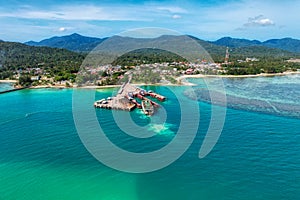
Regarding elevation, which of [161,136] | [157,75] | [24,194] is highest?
[157,75]

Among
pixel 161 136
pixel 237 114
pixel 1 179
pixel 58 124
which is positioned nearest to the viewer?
pixel 1 179

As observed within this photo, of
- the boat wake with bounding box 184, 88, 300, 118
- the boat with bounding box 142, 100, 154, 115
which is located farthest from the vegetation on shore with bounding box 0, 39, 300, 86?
the boat with bounding box 142, 100, 154, 115

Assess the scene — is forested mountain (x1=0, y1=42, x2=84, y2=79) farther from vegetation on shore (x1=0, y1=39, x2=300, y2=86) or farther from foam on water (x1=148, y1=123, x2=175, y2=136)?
foam on water (x1=148, y1=123, x2=175, y2=136)

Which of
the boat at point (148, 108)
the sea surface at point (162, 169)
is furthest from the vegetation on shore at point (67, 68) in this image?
the sea surface at point (162, 169)

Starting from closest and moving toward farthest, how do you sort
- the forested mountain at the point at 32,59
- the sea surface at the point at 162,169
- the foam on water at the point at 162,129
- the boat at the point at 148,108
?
the sea surface at the point at 162,169
the foam on water at the point at 162,129
the boat at the point at 148,108
the forested mountain at the point at 32,59

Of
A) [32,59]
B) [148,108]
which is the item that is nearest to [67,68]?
[32,59]

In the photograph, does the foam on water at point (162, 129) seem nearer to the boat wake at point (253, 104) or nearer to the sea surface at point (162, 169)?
the sea surface at point (162, 169)

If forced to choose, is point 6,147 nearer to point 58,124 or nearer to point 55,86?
point 58,124

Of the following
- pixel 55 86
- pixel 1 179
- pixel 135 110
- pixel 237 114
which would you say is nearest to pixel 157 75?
pixel 55 86
